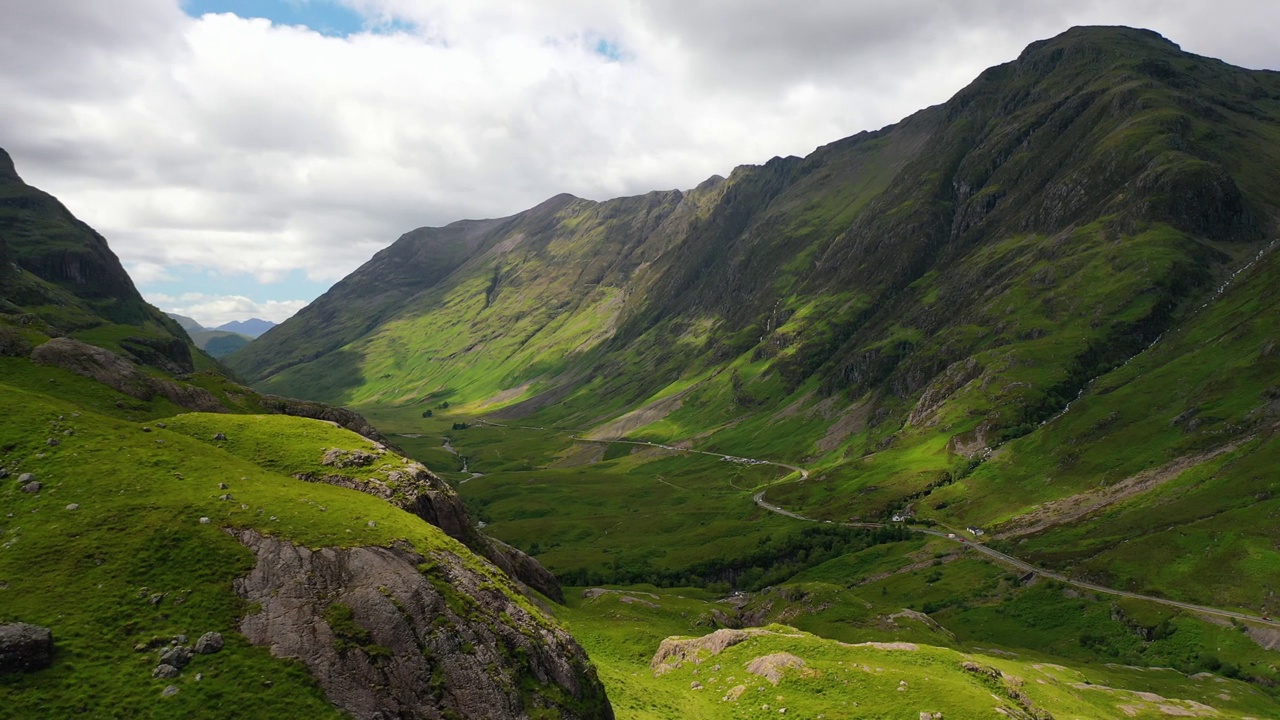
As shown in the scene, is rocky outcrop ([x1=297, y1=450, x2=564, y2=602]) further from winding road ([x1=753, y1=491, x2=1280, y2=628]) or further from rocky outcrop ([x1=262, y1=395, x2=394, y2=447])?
winding road ([x1=753, y1=491, x2=1280, y2=628])

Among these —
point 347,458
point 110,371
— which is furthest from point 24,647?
point 110,371

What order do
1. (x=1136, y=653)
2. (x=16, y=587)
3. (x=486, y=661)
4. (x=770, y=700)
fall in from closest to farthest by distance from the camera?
1. (x=16, y=587)
2. (x=486, y=661)
3. (x=770, y=700)
4. (x=1136, y=653)

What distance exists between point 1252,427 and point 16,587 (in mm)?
202266

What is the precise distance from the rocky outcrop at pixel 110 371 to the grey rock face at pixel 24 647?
52.3m

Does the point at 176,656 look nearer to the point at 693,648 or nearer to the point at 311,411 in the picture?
the point at 693,648

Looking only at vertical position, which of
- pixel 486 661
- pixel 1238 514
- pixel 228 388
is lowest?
pixel 1238 514

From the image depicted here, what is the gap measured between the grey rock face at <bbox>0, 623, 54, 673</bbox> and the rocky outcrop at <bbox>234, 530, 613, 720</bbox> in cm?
640

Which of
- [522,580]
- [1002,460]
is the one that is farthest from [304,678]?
[1002,460]

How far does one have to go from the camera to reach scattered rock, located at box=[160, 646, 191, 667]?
81.1ft

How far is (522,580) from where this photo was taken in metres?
71.2

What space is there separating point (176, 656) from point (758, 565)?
159023 millimetres

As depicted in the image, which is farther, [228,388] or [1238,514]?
[1238,514]

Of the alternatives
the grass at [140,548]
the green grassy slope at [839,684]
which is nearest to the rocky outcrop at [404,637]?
the grass at [140,548]

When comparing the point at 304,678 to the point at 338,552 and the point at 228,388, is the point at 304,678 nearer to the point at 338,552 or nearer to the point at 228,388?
the point at 338,552
